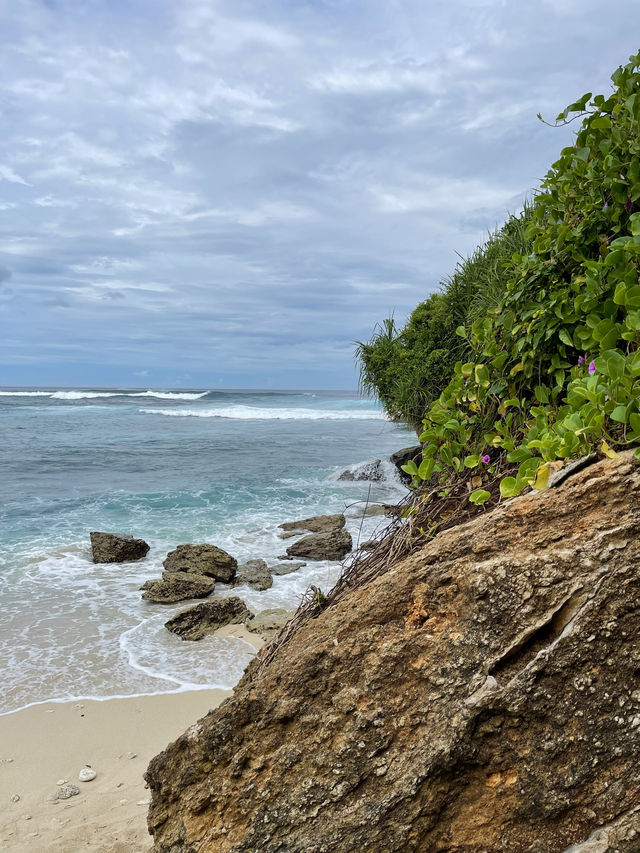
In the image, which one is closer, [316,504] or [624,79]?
[624,79]

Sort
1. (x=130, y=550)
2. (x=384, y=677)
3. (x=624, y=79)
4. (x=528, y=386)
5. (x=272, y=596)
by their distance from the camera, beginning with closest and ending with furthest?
(x=384, y=677)
(x=624, y=79)
(x=528, y=386)
(x=272, y=596)
(x=130, y=550)

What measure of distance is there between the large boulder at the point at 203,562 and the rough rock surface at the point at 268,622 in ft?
4.97

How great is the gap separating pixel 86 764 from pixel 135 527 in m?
8.57

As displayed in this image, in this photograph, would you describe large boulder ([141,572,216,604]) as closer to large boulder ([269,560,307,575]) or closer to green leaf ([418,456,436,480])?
large boulder ([269,560,307,575])

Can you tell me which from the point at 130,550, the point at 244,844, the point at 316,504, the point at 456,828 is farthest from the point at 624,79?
the point at 316,504

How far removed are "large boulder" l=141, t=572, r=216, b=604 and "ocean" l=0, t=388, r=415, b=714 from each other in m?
0.15

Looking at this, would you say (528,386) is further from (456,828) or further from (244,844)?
(244,844)

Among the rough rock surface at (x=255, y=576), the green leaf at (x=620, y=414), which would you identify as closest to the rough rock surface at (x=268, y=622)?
the rough rock surface at (x=255, y=576)

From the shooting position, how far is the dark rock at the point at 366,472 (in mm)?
19812

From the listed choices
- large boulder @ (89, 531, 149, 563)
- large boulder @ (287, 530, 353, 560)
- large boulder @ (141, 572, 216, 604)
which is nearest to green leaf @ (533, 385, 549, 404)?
large boulder @ (141, 572, 216, 604)

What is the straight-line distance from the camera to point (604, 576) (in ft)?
5.90

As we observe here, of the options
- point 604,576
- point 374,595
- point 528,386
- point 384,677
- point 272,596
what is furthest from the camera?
point 272,596

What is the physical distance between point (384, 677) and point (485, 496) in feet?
2.61

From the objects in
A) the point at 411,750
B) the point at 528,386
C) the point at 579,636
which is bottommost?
the point at 411,750
